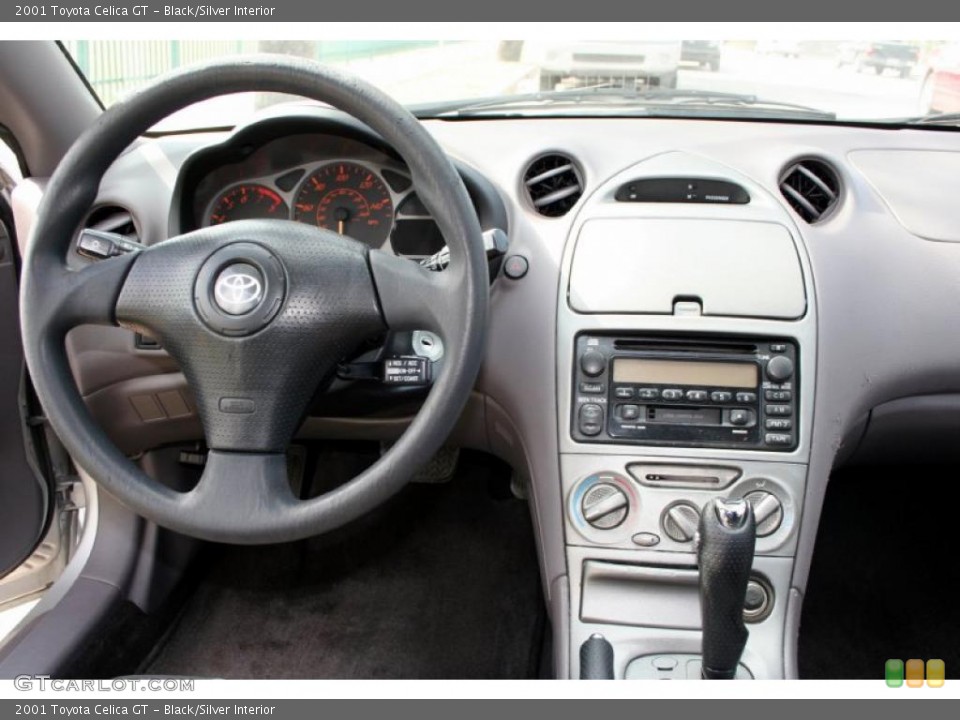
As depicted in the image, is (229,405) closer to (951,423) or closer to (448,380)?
(448,380)

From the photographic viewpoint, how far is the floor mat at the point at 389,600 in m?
2.10

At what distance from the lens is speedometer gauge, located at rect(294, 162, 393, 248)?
5.43 feet

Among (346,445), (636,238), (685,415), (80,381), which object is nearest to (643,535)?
(685,415)

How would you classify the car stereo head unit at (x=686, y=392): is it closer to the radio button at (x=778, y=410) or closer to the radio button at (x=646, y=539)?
the radio button at (x=778, y=410)

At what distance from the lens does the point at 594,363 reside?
5.19ft

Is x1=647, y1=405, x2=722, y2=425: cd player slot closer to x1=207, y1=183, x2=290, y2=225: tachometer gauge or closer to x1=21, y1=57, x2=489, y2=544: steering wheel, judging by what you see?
x1=21, y1=57, x2=489, y2=544: steering wheel

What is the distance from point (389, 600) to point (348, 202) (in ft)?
3.45

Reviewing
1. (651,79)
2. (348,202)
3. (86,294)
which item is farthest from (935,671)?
(86,294)

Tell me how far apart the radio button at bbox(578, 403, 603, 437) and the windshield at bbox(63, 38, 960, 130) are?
623 mm

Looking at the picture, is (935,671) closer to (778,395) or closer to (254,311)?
(778,395)

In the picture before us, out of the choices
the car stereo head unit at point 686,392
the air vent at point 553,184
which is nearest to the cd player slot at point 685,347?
the car stereo head unit at point 686,392

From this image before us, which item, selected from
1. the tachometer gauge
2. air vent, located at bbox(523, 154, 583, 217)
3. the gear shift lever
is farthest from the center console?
the tachometer gauge

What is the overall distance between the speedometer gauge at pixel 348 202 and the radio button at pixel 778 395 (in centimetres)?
71

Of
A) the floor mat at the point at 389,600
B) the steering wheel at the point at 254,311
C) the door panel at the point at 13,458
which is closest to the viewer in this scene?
the steering wheel at the point at 254,311
